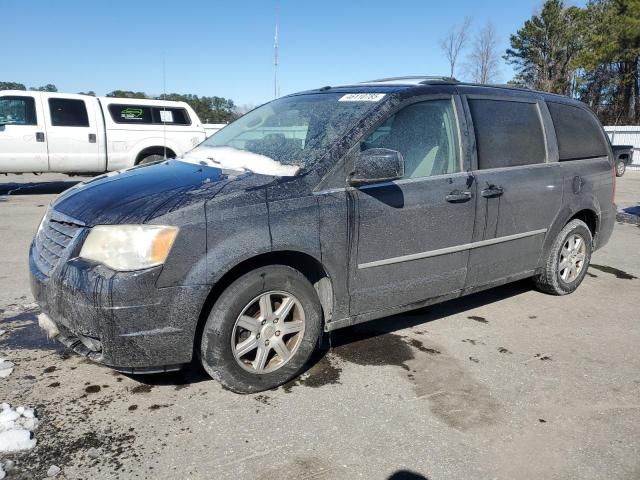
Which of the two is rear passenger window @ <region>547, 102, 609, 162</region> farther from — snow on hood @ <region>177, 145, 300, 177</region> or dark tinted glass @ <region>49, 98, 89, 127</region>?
dark tinted glass @ <region>49, 98, 89, 127</region>

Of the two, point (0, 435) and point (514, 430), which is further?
point (514, 430)

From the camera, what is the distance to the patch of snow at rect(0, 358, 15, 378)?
10.6ft

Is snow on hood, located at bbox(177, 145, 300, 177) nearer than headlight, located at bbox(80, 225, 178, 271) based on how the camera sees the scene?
No

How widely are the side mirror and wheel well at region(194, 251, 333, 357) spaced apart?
1.88ft

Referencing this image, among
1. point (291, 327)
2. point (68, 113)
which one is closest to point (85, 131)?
point (68, 113)

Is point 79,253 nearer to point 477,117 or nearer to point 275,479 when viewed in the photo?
point 275,479

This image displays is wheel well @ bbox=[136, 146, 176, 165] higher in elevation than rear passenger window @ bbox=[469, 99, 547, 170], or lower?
lower

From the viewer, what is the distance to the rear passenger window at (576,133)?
4.68 meters

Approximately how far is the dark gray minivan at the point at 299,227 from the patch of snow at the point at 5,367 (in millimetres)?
519

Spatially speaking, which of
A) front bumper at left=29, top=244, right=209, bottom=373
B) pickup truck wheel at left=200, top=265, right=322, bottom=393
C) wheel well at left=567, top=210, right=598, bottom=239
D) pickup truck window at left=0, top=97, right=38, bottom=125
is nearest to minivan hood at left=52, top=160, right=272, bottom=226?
front bumper at left=29, top=244, right=209, bottom=373

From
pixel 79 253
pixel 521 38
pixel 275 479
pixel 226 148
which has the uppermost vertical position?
pixel 521 38

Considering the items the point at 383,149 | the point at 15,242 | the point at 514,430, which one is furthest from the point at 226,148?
the point at 15,242

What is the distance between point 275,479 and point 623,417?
6.50 feet

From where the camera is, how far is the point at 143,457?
2.49 m
